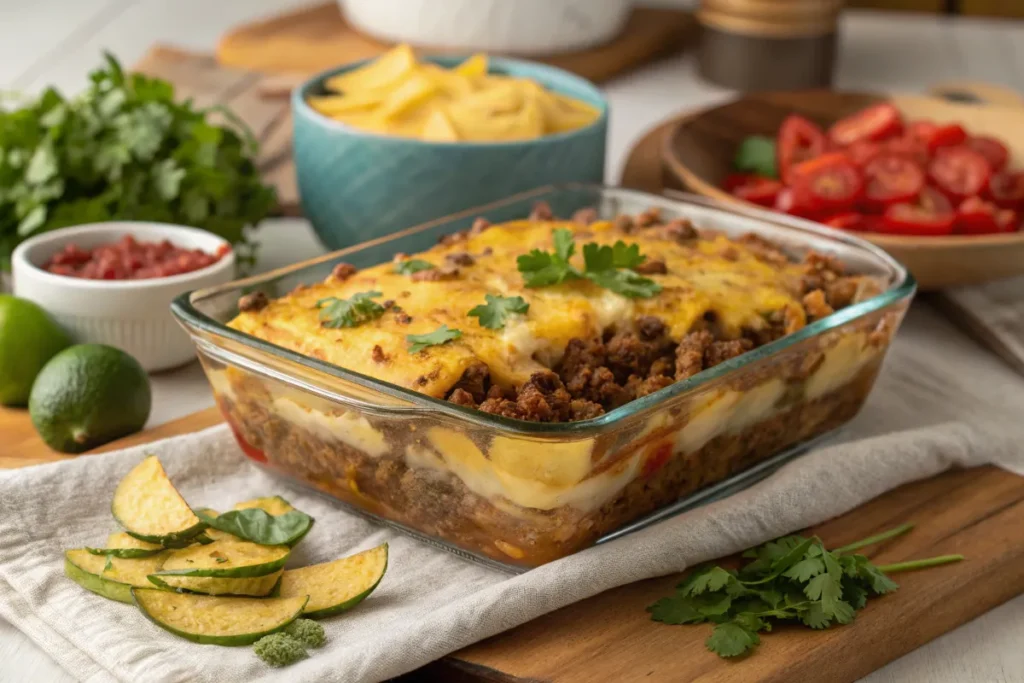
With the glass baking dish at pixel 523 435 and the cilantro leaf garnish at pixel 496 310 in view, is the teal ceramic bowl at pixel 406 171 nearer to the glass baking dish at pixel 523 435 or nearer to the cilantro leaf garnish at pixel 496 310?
the glass baking dish at pixel 523 435

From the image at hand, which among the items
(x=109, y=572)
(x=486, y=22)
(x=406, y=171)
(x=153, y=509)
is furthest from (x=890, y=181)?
(x=109, y=572)

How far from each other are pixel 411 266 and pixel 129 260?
2.38ft

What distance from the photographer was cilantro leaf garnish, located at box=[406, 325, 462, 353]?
2086 millimetres

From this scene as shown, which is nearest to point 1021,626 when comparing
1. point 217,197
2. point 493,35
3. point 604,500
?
point 604,500

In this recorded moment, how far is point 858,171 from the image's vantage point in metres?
3.25

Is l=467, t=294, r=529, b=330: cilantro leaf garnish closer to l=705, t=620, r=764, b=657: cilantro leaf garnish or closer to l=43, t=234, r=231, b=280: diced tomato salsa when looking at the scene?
l=705, t=620, r=764, b=657: cilantro leaf garnish

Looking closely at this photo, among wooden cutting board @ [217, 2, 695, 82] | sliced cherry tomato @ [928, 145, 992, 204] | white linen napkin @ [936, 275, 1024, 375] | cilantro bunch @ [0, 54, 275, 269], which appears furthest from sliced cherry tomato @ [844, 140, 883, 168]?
wooden cutting board @ [217, 2, 695, 82]

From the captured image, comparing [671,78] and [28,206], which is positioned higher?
[28,206]

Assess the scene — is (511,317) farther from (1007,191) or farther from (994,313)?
(1007,191)

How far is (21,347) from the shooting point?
2.60 metres

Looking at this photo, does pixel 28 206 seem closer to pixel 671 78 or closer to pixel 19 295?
pixel 19 295

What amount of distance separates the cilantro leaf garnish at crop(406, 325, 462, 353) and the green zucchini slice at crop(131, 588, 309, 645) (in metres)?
0.41

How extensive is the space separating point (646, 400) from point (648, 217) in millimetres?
887

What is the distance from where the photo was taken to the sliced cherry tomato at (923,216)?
3047 millimetres
